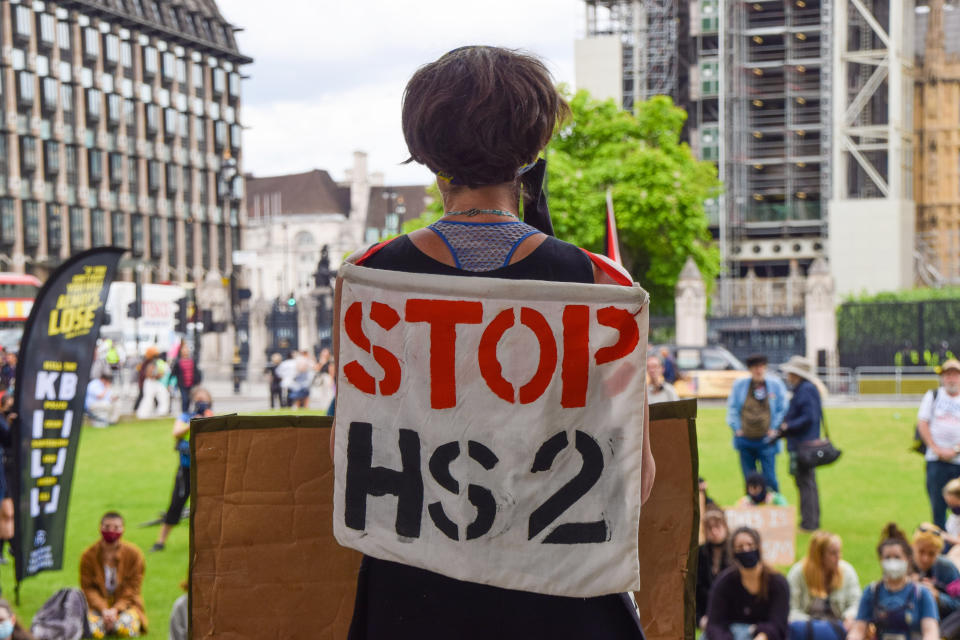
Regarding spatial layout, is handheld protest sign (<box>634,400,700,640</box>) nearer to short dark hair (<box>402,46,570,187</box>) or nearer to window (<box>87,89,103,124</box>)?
short dark hair (<box>402,46,570,187</box>)

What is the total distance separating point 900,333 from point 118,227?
44151 millimetres

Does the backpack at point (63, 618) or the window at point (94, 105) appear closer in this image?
the backpack at point (63, 618)

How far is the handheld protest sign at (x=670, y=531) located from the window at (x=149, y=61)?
69059 millimetres

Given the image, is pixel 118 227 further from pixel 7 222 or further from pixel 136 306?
pixel 136 306

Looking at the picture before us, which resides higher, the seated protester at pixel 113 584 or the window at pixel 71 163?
the window at pixel 71 163

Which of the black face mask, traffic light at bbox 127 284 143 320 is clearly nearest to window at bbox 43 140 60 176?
traffic light at bbox 127 284 143 320

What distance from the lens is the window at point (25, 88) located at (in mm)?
58562

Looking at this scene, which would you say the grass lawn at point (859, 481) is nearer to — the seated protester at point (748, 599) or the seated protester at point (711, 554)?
the seated protester at point (711, 554)

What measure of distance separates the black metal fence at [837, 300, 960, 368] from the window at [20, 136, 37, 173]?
4136cm

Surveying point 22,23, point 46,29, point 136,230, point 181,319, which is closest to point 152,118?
point 136,230

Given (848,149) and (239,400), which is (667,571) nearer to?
(239,400)

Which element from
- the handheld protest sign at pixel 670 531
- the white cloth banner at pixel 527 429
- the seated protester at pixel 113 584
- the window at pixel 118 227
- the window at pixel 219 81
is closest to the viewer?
the white cloth banner at pixel 527 429

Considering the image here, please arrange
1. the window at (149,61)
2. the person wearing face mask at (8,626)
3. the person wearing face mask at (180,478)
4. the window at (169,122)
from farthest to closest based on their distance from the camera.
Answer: the window at (169,122) → the window at (149,61) → the person wearing face mask at (180,478) → the person wearing face mask at (8,626)

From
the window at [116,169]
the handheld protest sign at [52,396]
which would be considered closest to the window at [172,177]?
the window at [116,169]
